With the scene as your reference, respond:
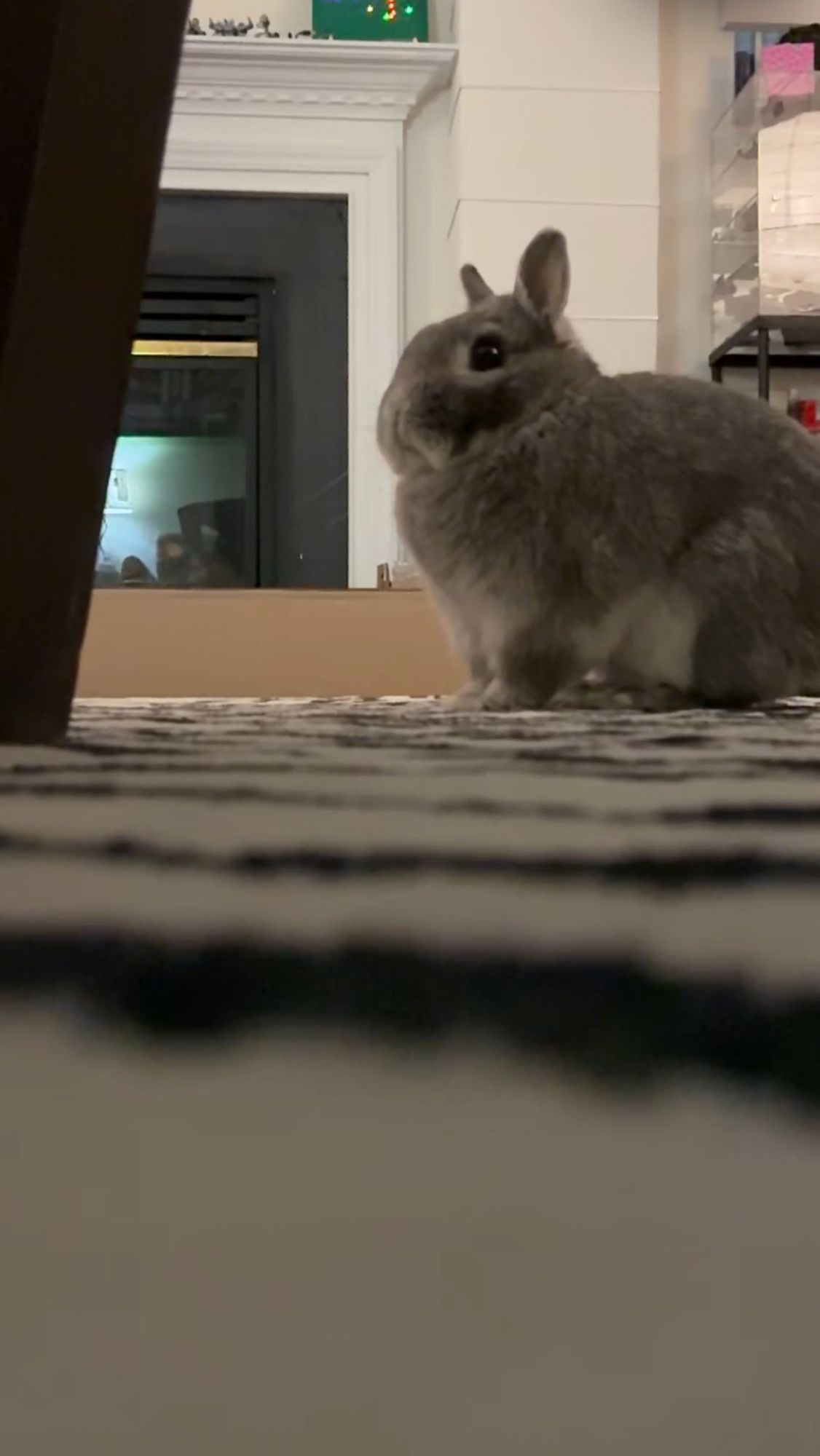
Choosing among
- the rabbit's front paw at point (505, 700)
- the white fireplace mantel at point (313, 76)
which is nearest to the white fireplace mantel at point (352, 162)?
the white fireplace mantel at point (313, 76)

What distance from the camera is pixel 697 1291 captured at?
0.18 metres

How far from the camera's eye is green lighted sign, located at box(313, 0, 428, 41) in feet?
10.1

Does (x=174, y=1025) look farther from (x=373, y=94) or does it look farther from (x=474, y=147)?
(x=373, y=94)

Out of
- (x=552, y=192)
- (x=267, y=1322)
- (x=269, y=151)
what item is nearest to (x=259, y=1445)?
(x=267, y=1322)

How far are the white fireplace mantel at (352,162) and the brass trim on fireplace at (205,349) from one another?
10.6 inches

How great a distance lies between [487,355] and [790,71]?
2.01 m

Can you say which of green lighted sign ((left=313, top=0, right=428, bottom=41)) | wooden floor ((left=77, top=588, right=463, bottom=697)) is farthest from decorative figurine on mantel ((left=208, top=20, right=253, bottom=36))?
wooden floor ((left=77, top=588, right=463, bottom=697))

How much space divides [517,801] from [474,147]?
2.88m

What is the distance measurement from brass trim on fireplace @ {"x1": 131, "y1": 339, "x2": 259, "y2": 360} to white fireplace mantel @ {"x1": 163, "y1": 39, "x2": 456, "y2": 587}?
269 millimetres

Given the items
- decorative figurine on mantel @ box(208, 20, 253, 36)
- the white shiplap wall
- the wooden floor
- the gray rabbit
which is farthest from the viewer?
decorative figurine on mantel @ box(208, 20, 253, 36)

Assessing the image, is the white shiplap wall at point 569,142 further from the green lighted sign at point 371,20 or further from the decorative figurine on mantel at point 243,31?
the decorative figurine on mantel at point 243,31

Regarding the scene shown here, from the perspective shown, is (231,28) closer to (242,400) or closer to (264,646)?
(242,400)

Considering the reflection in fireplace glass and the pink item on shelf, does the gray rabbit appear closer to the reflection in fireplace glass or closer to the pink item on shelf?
the pink item on shelf

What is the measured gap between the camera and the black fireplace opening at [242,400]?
321 cm
